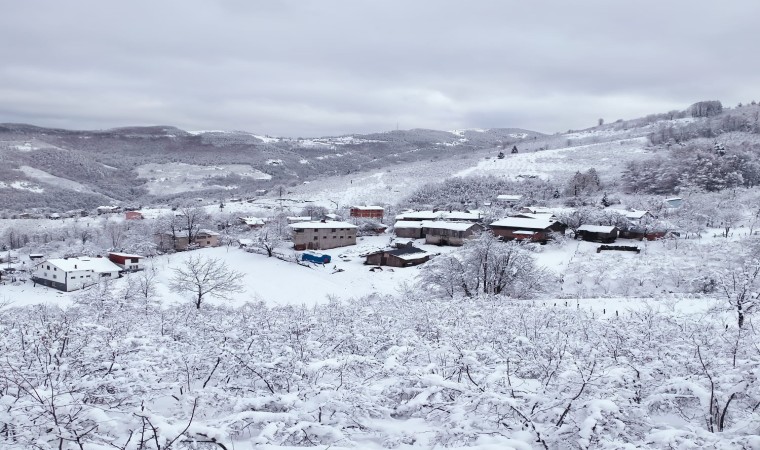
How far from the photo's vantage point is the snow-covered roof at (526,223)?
52.1m

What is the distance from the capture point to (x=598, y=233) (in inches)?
1969

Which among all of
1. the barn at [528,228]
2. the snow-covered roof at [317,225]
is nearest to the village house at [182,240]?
the snow-covered roof at [317,225]

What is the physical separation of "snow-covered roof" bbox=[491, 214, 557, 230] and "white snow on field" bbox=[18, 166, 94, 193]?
163 meters

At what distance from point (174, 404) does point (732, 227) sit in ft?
198

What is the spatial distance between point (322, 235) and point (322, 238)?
15.0 inches

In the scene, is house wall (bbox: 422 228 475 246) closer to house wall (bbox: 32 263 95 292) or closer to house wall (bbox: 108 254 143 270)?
house wall (bbox: 108 254 143 270)

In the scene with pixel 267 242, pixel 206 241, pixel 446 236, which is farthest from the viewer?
pixel 206 241

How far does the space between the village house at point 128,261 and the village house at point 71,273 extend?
1.63 metres

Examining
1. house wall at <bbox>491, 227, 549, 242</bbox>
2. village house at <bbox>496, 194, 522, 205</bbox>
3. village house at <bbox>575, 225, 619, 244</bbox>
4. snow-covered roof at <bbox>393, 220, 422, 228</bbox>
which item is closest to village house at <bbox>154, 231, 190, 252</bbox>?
snow-covered roof at <bbox>393, 220, 422, 228</bbox>

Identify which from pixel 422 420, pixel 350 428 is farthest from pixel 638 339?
pixel 350 428

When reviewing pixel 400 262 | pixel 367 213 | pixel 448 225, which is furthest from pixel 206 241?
pixel 448 225

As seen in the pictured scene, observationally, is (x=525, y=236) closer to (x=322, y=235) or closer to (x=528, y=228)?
(x=528, y=228)

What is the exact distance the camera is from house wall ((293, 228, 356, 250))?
5575 cm

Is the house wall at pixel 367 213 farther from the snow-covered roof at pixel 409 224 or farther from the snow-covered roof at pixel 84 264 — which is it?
the snow-covered roof at pixel 84 264
